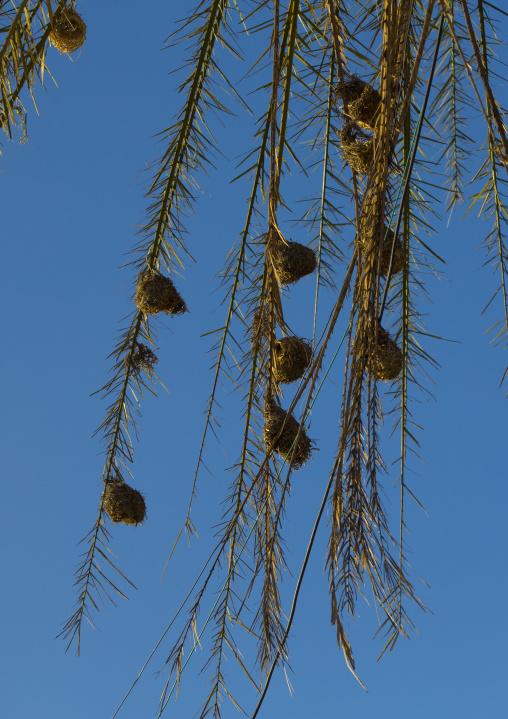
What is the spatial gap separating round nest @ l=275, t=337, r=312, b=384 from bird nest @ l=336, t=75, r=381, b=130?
491 millimetres

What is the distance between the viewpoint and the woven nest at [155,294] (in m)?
1.99

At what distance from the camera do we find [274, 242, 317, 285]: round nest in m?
1.73

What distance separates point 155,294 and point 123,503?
0.57 m

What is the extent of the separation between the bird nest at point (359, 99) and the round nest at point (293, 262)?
0.29 metres

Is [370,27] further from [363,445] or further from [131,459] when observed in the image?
[131,459]

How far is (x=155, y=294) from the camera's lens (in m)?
1.99

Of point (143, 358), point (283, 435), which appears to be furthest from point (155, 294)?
point (283, 435)

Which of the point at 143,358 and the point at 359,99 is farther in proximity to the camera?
the point at 143,358

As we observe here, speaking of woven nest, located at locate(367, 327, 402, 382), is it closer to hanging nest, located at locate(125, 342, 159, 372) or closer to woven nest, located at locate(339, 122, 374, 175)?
woven nest, located at locate(339, 122, 374, 175)

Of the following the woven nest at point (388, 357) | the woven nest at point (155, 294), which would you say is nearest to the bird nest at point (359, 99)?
the woven nest at point (388, 357)

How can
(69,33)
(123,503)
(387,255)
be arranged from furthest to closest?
(123,503), (69,33), (387,255)

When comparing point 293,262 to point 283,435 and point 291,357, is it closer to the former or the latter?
point 291,357

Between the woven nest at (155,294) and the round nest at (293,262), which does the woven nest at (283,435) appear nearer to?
the round nest at (293,262)

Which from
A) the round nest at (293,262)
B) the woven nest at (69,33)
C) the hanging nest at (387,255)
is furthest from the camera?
the woven nest at (69,33)
